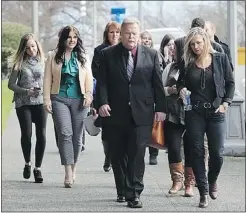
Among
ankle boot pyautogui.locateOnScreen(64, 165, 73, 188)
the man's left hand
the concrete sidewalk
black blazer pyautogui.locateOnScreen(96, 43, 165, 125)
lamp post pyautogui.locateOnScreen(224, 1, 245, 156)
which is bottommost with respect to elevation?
the concrete sidewalk

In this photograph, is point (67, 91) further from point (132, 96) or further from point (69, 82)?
point (132, 96)

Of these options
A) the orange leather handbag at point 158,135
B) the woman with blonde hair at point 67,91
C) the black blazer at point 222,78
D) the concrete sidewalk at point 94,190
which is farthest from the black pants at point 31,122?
the black blazer at point 222,78

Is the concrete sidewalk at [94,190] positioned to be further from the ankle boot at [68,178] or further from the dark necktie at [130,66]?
the dark necktie at [130,66]

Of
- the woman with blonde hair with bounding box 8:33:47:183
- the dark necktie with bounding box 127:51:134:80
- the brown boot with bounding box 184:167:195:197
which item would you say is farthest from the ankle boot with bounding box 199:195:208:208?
the woman with blonde hair with bounding box 8:33:47:183

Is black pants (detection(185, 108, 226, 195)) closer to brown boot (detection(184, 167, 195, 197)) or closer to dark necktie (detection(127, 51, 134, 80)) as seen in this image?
brown boot (detection(184, 167, 195, 197))

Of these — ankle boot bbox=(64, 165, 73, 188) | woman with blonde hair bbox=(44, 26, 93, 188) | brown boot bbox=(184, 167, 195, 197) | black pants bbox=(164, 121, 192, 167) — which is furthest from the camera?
ankle boot bbox=(64, 165, 73, 188)

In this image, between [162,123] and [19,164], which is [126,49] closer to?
[162,123]

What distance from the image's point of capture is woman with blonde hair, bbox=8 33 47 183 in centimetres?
1025

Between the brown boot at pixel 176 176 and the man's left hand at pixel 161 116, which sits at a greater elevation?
the man's left hand at pixel 161 116

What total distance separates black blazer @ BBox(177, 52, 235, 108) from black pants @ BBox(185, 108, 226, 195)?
6.1 inches

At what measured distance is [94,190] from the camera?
31.7 ft

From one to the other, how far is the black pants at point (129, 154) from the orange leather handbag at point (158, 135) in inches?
22.1

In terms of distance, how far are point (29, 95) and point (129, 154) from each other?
1.97 meters

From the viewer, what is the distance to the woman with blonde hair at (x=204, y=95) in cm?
855
